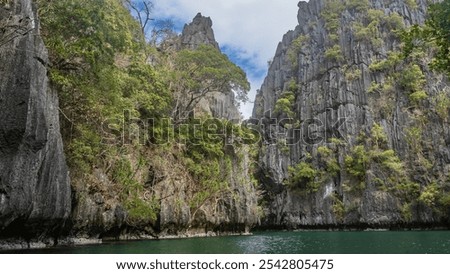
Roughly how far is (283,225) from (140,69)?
23.2 meters

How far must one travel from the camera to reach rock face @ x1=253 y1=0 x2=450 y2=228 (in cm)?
3055

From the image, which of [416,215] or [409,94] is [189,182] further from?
[409,94]

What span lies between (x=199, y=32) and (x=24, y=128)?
95.1 feet

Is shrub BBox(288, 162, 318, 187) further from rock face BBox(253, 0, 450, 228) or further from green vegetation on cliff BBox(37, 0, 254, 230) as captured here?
green vegetation on cliff BBox(37, 0, 254, 230)

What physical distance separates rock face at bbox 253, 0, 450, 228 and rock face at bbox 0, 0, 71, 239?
26.0 m

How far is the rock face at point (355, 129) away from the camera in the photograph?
3055cm

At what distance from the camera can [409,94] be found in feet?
113

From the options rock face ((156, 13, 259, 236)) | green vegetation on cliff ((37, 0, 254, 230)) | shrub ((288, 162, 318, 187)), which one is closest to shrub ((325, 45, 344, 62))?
shrub ((288, 162, 318, 187))

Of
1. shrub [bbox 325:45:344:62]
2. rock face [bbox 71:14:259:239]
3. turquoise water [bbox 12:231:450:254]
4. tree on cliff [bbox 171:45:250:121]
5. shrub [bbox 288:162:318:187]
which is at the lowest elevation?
turquoise water [bbox 12:231:450:254]

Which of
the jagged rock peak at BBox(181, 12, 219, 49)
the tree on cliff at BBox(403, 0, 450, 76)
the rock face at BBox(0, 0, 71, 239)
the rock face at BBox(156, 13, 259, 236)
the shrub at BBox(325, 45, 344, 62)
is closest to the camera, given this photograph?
the tree on cliff at BBox(403, 0, 450, 76)

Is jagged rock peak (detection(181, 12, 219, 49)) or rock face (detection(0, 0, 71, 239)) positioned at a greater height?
jagged rock peak (detection(181, 12, 219, 49))

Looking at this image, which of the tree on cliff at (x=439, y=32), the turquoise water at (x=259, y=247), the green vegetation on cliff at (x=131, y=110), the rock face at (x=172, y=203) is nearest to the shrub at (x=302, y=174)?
the rock face at (x=172, y=203)

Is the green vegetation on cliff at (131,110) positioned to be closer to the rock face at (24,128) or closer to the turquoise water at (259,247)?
the rock face at (24,128)
